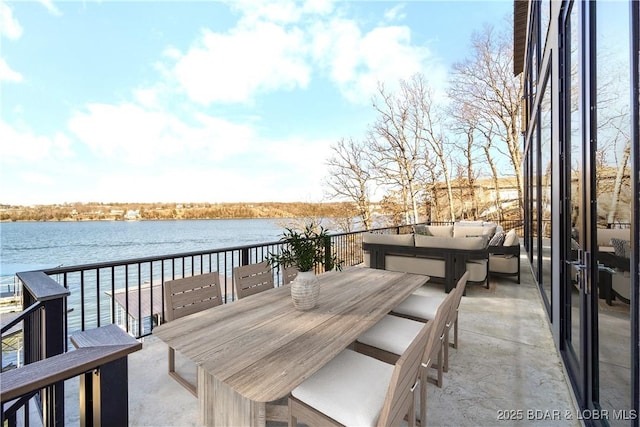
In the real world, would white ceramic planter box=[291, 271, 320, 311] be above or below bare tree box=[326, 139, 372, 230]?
below

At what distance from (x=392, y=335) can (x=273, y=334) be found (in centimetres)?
91

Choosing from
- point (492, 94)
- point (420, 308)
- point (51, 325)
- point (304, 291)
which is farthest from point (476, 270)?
point (492, 94)

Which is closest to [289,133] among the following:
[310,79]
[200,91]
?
[310,79]

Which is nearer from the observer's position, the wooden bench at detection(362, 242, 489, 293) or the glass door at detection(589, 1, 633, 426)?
the glass door at detection(589, 1, 633, 426)

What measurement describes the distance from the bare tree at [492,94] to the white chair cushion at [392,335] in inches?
433

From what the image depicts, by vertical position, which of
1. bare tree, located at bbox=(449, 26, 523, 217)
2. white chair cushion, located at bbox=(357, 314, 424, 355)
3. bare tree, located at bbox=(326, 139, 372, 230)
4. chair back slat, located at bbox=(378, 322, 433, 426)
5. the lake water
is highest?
bare tree, located at bbox=(449, 26, 523, 217)

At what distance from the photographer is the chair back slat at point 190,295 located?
6.34 ft

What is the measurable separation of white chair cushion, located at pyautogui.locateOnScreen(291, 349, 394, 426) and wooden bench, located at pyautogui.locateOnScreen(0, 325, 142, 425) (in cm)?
81

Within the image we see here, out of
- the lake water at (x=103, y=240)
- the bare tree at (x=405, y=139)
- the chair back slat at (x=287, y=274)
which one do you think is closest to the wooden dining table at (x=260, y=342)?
the chair back slat at (x=287, y=274)

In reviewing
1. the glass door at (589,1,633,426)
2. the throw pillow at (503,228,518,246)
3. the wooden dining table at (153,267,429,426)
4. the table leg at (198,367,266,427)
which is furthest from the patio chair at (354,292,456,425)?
the throw pillow at (503,228,518,246)

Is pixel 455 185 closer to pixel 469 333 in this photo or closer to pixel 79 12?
pixel 469 333

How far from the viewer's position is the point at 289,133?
14672 mm

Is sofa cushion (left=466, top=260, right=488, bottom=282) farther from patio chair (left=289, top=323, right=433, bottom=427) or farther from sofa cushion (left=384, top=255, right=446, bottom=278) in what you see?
patio chair (left=289, top=323, right=433, bottom=427)

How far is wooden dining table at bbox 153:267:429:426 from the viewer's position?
1.14m
